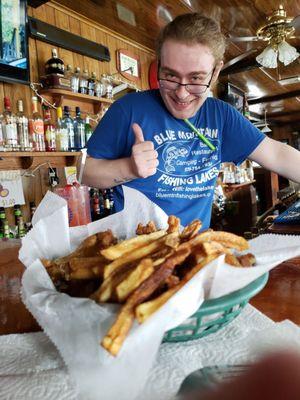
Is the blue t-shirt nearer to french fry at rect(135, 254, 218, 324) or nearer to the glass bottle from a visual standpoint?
french fry at rect(135, 254, 218, 324)

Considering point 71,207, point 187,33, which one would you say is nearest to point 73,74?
point 71,207

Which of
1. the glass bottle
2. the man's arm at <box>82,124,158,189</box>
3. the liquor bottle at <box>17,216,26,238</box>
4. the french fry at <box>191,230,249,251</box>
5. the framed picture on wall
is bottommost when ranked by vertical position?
the liquor bottle at <box>17,216,26,238</box>

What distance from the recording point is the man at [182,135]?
129 centimetres

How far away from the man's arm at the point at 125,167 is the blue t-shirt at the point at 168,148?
12 centimetres

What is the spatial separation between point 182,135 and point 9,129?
1463 millimetres

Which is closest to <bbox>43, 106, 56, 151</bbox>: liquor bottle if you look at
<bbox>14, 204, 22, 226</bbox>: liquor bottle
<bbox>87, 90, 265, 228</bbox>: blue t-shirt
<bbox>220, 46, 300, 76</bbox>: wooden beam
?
<bbox>14, 204, 22, 226</bbox>: liquor bottle

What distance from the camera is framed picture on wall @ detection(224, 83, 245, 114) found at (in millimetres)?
5809

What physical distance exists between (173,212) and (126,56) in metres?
2.81

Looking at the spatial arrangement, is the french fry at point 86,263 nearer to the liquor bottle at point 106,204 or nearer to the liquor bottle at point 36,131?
the liquor bottle at point 36,131

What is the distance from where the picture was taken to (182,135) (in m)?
1.54

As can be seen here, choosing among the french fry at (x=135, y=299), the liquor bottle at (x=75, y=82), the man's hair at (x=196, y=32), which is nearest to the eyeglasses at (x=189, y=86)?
the man's hair at (x=196, y=32)

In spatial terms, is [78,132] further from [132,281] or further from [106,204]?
[132,281]

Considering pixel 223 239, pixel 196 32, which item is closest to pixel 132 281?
pixel 223 239

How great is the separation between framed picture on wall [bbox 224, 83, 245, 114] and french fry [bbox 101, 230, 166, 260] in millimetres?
5536
